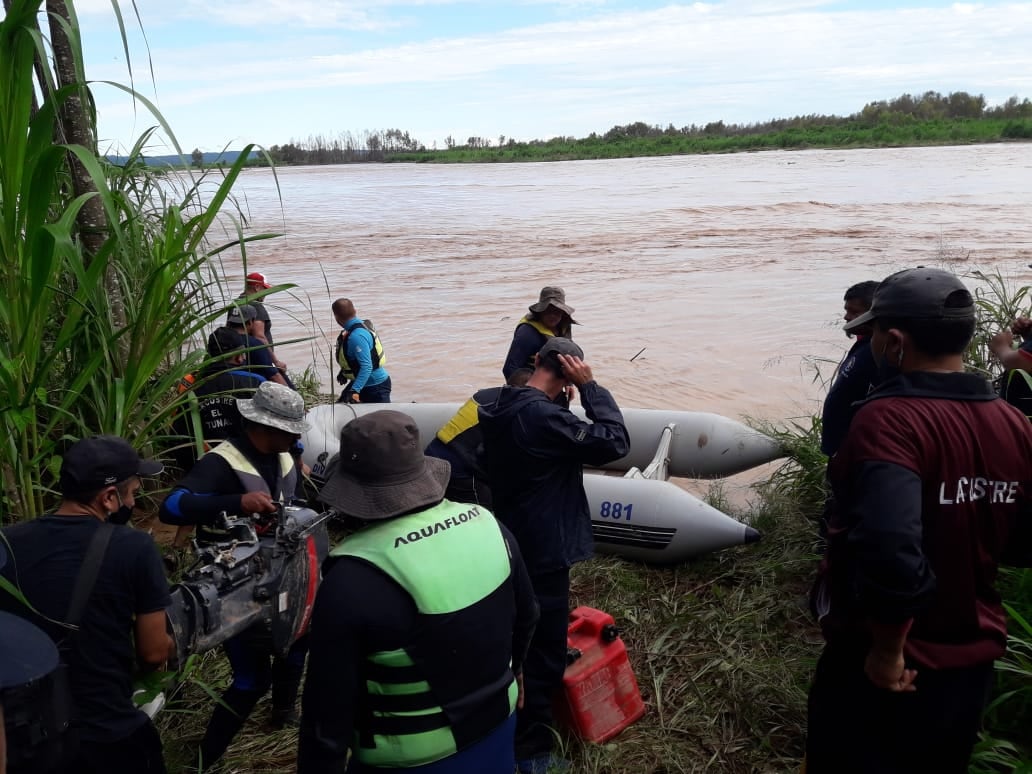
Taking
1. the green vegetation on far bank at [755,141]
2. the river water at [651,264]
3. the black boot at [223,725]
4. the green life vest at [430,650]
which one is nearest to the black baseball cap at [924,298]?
the green life vest at [430,650]

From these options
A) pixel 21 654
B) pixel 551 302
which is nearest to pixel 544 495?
pixel 21 654

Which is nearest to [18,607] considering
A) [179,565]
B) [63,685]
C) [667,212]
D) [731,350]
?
[63,685]

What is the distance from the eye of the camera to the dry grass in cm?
289

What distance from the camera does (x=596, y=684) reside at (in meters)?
2.97

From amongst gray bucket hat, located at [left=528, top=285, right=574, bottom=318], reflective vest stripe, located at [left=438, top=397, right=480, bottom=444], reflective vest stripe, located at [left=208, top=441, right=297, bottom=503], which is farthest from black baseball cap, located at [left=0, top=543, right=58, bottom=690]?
gray bucket hat, located at [left=528, top=285, right=574, bottom=318]

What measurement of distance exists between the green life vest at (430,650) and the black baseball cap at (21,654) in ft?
1.75

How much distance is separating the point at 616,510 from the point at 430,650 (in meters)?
3.25

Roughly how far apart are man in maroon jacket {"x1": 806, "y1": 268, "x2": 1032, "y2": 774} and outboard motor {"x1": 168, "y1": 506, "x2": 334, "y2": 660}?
134cm

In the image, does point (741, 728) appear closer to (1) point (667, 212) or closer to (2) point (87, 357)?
(2) point (87, 357)

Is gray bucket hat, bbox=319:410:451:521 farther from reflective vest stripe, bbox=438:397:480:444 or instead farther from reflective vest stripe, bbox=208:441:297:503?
reflective vest stripe, bbox=438:397:480:444

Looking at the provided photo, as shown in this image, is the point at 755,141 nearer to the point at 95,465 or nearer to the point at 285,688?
the point at 285,688

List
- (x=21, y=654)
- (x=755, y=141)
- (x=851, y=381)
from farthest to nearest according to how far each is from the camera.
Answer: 1. (x=755, y=141)
2. (x=851, y=381)
3. (x=21, y=654)

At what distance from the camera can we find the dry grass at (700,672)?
2893 millimetres

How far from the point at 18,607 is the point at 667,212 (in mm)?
22913
